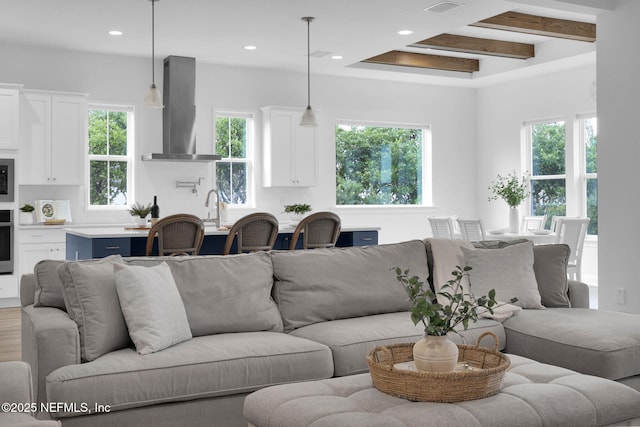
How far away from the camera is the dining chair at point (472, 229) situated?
699 centimetres

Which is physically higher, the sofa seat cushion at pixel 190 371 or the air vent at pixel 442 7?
the air vent at pixel 442 7

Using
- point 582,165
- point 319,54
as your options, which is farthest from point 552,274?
point 582,165

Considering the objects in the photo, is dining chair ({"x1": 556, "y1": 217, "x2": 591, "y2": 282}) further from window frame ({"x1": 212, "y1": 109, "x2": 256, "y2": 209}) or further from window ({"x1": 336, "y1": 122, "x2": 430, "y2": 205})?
window frame ({"x1": 212, "y1": 109, "x2": 256, "y2": 209})

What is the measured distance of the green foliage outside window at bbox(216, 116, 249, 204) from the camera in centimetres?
881

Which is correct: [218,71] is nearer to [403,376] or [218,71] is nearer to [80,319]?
[80,319]

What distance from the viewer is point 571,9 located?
5531 millimetres

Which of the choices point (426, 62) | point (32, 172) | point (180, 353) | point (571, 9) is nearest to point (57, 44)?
point (32, 172)

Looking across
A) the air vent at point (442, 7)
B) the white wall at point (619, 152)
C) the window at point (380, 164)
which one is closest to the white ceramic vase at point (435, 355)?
the white wall at point (619, 152)

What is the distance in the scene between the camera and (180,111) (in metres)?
8.11

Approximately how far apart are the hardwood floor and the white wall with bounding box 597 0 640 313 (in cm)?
447

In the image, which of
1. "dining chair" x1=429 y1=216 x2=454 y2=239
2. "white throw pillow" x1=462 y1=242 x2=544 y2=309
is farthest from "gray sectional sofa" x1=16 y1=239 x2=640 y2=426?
"dining chair" x1=429 y1=216 x2=454 y2=239

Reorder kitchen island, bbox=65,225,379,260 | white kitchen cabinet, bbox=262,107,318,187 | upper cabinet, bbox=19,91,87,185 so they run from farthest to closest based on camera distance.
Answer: white kitchen cabinet, bbox=262,107,318,187
upper cabinet, bbox=19,91,87,185
kitchen island, bbox=65,225,379,260

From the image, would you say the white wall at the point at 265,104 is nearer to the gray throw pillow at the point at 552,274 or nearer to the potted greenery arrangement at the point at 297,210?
the potted greenery arrangement at the point at 297,210

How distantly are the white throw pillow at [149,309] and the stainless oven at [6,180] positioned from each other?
181 inches
